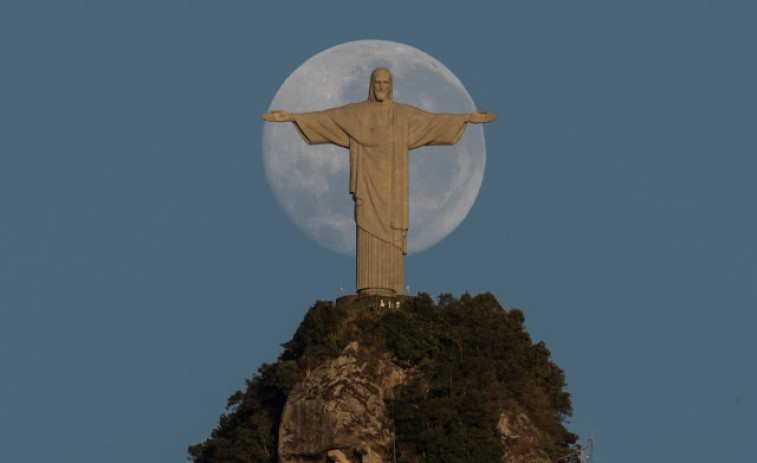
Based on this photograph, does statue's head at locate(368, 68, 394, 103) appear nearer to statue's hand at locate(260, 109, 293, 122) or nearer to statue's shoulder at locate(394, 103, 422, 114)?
statue's shoulder at locate(394, 103, 422, 114)

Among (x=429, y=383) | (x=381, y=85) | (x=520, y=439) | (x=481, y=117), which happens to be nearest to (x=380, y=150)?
(x=381, y=85)

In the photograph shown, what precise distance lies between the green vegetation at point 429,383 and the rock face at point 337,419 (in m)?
1.12

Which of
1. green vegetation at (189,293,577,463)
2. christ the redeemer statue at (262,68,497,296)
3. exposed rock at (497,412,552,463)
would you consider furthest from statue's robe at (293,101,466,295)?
exposed rock at (497,412,552,463)

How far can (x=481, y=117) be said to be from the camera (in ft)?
371

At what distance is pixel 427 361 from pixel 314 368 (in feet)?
14.3

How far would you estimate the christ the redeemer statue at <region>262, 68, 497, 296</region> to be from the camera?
11175 cm

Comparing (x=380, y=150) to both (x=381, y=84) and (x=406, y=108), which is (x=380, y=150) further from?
(x=381, y=84)

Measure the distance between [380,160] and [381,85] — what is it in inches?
118

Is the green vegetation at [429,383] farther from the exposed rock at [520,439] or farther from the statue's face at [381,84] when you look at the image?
the statue's face at [381,84]

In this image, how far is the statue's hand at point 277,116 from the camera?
112438mm

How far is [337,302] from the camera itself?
11131cm

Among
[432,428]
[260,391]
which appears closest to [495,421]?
[432,428]

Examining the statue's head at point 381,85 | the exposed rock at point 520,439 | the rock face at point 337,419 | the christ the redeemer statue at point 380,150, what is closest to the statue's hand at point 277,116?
the christ the redeemer statue at point 380,150

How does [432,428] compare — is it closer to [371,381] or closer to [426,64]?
[371,381]
